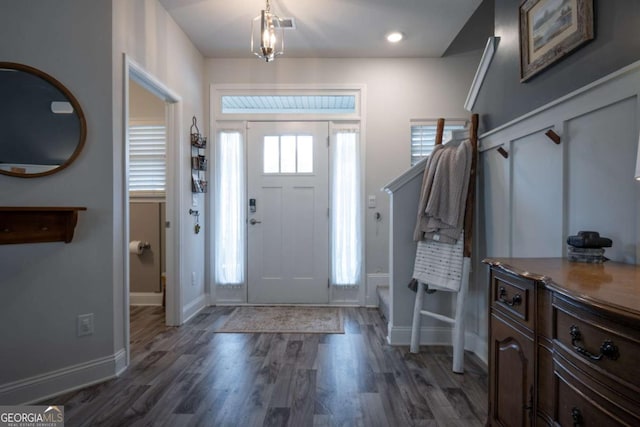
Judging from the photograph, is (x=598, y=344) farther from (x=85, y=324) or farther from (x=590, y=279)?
(x=85, y=324)

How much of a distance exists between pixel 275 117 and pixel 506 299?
2.92 m

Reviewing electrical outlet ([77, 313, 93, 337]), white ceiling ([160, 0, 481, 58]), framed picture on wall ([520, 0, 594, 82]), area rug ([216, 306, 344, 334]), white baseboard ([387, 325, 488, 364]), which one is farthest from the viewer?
area rug ([216, 306, 344, 334])

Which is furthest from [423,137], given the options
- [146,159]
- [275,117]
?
[146,159]

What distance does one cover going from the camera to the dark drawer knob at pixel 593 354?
0.71 meters

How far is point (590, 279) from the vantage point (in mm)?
922

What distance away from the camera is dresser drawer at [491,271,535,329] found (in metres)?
1.06

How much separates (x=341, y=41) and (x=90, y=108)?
2259 millimetres

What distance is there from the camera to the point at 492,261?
1312 millimetres

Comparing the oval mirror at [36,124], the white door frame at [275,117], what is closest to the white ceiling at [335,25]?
the white door frame at [275,117]

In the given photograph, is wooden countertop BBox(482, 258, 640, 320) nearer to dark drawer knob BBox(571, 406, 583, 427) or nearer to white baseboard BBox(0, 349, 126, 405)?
dark drawer knob BBox(571, 406, 583, 427)

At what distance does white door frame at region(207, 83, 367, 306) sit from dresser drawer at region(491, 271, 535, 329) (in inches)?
86.4

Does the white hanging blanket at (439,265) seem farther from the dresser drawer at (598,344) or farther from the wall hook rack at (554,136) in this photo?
the dresser drawer at (598,344)

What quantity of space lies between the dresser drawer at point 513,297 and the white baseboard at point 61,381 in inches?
86.5

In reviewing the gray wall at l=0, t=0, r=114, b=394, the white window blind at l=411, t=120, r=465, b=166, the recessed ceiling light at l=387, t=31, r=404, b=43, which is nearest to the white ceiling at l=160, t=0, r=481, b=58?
the recessed ceiling light at l=387, t=31, r=404, b=43
